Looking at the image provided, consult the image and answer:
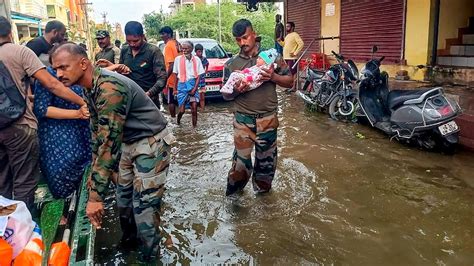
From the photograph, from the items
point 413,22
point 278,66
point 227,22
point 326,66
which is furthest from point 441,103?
point 227,22

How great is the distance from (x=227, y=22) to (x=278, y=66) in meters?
29.2

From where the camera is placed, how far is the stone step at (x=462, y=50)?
840 centimetres

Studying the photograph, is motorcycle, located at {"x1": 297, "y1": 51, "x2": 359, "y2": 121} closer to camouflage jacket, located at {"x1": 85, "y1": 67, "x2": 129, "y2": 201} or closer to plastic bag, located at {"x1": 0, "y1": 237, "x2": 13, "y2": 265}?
camouflage jacket, located at {"x1": 85, "y1": 67, "x2": 129, "y2": 201}

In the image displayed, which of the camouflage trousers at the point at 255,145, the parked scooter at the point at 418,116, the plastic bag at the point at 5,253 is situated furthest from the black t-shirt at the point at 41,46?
the parked scooter at the point at 418,116

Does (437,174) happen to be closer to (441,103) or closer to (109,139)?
(441,103)

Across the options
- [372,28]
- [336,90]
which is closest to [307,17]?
[372,28]

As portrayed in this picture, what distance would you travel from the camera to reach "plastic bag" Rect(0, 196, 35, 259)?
2.28 m

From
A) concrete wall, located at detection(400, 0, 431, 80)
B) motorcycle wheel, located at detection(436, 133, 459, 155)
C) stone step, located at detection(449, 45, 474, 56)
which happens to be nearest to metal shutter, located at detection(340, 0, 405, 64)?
concrete wall, located at detection(400, 0, 431, 80)

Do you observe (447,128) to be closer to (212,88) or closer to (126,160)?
(126,160)

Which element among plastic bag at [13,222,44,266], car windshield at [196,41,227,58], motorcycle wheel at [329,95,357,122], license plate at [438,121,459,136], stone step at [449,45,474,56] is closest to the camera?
plastic bag at [13,222,44,266]

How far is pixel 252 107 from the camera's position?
13.7 ft

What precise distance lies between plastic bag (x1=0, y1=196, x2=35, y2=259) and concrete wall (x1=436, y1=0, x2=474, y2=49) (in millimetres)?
8615

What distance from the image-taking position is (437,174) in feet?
16.8

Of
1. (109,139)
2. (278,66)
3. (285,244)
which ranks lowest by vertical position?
(285,244)
